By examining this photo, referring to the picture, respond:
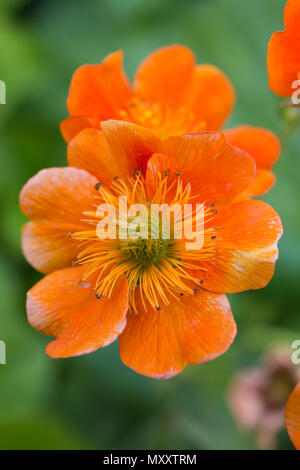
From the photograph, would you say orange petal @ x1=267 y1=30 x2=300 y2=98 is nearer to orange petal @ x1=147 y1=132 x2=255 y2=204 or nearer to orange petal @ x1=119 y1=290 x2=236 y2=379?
orange petal @ x1=147 y1=132 x2=255 y2=204

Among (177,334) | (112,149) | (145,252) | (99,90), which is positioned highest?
(99,90)

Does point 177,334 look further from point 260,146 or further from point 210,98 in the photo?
point 210,98

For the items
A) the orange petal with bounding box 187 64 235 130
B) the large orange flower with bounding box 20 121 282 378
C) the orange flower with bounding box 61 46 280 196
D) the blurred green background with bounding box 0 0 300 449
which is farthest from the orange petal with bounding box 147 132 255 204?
the blurred green background with bounding box 0 0 300 449

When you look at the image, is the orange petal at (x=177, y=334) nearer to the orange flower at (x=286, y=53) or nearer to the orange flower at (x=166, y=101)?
the orange flower at (x=166, y=101)

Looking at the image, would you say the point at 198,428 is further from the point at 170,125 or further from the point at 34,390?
the point at 170,125

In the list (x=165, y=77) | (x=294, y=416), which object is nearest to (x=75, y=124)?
(x=165, y=77)

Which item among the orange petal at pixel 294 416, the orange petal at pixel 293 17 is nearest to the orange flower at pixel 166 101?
the orange petal at pixel 293 17
